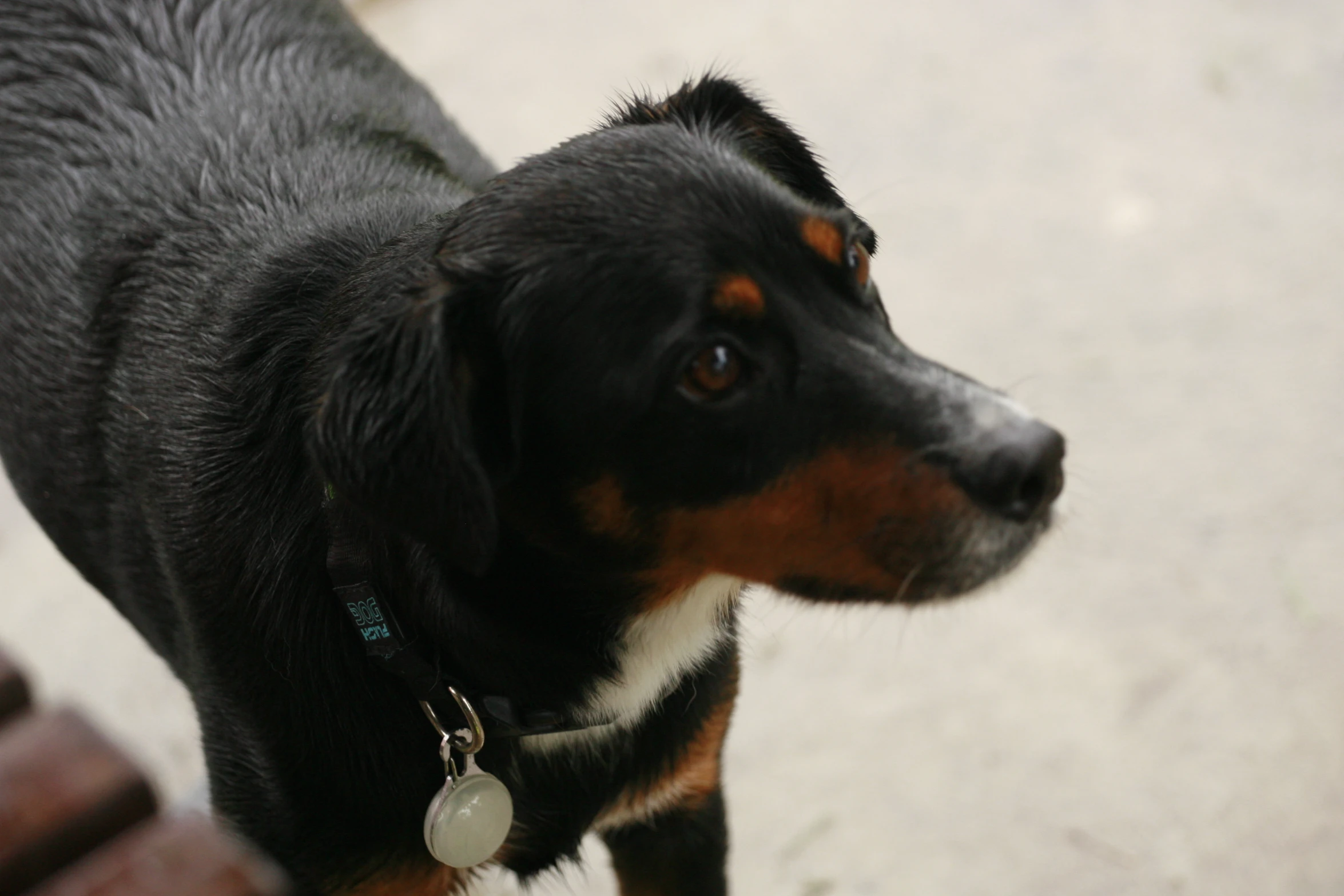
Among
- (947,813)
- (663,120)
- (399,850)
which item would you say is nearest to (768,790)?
(947,813)

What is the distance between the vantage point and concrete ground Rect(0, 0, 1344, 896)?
282 cm

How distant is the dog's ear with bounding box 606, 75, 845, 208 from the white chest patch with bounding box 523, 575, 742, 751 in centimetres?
65

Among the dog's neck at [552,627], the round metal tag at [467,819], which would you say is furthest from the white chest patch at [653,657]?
the round metal tag at [467,819]

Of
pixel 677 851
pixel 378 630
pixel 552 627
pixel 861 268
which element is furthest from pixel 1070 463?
pixel 378 630

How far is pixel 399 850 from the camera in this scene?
6.38 ft

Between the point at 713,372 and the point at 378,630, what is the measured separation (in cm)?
57

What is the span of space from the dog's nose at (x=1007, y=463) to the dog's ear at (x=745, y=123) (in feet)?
1.96

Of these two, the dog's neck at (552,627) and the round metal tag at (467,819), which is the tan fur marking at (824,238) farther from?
the round metal tag at (467,819)

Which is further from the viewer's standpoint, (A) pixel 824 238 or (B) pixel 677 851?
(B) pixel 677 851

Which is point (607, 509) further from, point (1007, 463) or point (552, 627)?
point (1007, 463)

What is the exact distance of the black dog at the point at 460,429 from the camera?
5.29 feet

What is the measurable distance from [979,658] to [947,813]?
1.37 feet

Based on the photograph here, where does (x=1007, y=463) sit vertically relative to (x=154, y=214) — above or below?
above

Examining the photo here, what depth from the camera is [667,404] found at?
5.35 feet
